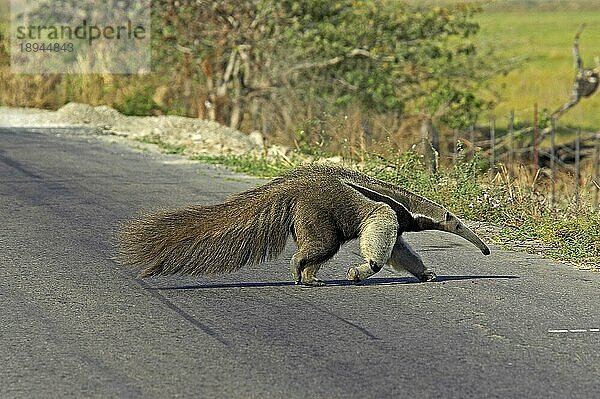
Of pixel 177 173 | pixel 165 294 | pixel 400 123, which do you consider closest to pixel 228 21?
pixel 400 123

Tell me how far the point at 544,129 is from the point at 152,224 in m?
12.9

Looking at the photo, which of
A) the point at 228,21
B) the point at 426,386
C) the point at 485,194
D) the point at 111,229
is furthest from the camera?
the point at 228,21

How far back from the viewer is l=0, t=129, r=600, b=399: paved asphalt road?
18.2ft

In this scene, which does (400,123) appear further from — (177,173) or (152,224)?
(152,224)

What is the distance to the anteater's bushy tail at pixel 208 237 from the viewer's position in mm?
7430

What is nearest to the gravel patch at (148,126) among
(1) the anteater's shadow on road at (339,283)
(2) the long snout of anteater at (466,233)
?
(2) the long snout of anteater at (466,233)

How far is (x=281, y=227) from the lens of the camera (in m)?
7.72

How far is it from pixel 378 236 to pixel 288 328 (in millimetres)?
1186

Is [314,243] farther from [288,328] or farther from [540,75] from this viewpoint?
[540,75]

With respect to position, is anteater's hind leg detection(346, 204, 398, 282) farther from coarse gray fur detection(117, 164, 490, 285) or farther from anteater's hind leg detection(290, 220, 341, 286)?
anteater's hind leg detection(290, 220, 341, 286)

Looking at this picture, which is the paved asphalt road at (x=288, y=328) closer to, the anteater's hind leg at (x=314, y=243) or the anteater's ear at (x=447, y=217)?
the anteater's hind leg at (x=314, y=243)

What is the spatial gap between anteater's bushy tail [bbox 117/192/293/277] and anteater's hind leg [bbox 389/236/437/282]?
0.82 metres

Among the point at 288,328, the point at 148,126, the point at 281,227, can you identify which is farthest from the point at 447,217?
the point at 148,126

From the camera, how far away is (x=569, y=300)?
7.57 m
